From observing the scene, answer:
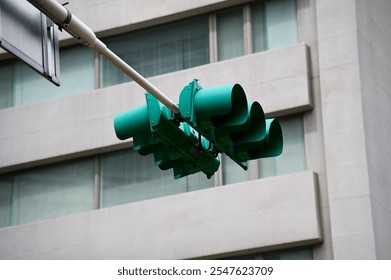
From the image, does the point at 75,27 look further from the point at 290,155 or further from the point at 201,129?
the point at 290,155

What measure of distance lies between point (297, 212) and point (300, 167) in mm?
1214

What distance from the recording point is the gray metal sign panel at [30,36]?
930 cm

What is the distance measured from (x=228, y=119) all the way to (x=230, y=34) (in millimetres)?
14645

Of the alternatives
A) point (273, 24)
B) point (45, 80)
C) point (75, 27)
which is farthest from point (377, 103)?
point (75, 27)

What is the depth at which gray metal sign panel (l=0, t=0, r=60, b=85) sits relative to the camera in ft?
30.5

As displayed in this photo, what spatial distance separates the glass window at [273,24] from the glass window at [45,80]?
4.34m

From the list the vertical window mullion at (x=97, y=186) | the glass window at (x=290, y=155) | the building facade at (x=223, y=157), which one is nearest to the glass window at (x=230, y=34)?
the building facade at (x=223, y=157)

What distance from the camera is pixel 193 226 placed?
23.7m

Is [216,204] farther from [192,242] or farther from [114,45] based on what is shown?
[114,45]

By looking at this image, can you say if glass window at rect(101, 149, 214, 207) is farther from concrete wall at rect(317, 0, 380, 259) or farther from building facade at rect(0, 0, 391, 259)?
concrete wall at rect(317, 0, 380, 259)

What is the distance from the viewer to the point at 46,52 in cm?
978

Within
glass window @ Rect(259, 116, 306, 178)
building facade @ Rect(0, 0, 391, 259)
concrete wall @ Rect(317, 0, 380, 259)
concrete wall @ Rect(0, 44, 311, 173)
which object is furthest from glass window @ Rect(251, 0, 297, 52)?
glass window @ Rect(259, 116, 306, 178)

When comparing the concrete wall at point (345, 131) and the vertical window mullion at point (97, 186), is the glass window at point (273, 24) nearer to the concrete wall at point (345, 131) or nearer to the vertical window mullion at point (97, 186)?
the concrete wall at point (345, 131)

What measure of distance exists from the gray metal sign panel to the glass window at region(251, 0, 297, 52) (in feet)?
49.4
